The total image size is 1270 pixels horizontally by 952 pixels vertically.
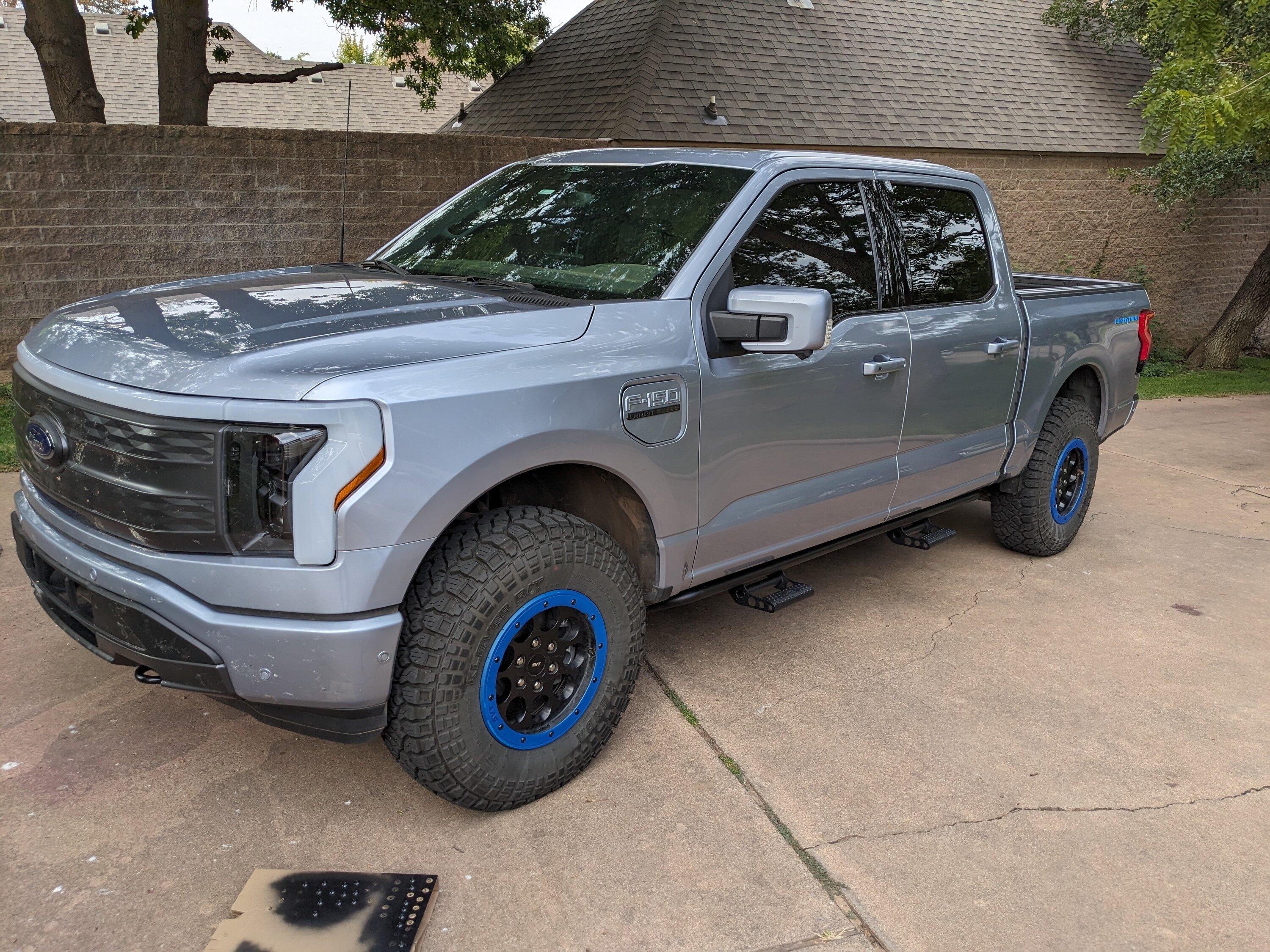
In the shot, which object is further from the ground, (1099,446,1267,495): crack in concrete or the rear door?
the rear door

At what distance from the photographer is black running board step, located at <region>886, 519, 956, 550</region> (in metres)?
4.86

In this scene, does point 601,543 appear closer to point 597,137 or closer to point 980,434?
point 980,434

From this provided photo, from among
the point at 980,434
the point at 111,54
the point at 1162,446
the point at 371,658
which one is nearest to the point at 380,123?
the point at 111,54

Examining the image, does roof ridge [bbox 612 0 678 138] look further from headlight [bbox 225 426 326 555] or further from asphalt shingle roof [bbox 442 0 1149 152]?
headlight [bbox 225 426 326 555]

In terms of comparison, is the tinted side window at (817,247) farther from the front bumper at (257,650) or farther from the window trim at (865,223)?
the front bumper at (257,650)

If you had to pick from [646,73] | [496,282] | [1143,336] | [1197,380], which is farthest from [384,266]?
[1197,380]

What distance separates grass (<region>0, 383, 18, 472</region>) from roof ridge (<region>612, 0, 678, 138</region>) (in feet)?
22.8

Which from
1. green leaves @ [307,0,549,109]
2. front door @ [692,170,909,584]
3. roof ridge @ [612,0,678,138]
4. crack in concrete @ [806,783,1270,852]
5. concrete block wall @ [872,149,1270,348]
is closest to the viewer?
crack in concrete @ [806,783,1270,852]

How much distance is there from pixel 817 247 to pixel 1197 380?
10.9m

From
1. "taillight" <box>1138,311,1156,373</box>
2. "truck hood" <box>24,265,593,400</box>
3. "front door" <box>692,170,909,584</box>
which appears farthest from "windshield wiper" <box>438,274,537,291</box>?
"taillight" <box>1138,311,1156,373</box>

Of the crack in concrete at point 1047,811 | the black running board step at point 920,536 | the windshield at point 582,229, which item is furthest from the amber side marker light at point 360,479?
the black running board step at point 920,536

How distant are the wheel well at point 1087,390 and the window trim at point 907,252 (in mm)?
957

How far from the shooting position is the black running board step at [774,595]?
3982mm

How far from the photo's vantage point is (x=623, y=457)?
10.4 ft
